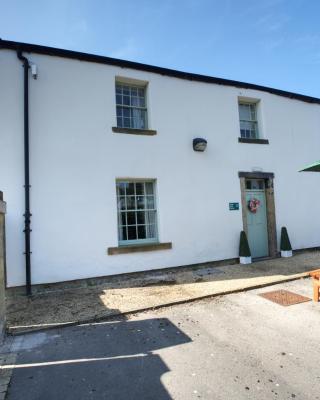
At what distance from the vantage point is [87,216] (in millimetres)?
7488

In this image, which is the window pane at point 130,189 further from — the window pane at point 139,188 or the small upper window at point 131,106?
the small upper window at point 131,106

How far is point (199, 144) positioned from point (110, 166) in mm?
2808

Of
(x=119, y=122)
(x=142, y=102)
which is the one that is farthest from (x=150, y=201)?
(x=142, y=102)

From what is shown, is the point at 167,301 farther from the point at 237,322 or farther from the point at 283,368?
the point at 283,368

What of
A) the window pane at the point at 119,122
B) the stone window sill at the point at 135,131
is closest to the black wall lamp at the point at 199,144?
the stone window sill at the point at 135,131

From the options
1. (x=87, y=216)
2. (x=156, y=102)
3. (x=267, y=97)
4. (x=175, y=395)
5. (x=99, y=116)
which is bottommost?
(x=175, y=395)

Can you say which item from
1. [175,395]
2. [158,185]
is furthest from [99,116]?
[175,395]

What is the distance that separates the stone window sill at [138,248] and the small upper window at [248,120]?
4932 millimetres

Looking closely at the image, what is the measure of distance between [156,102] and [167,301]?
5.73 metres

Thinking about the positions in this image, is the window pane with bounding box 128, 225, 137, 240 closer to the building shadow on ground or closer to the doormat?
the building shadow on ground

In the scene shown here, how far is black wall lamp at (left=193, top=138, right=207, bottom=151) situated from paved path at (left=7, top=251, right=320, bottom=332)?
3664mm

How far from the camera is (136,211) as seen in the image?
830 centimetres

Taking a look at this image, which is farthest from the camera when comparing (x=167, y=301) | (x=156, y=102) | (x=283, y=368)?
(x=156, y=102)

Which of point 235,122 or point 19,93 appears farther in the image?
point 235,122
